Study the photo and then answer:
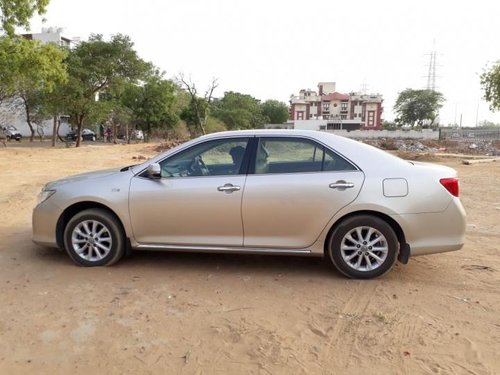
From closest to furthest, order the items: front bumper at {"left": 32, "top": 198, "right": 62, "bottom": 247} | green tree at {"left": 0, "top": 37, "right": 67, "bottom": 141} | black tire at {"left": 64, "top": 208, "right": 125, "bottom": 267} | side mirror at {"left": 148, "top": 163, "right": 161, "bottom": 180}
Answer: side mirror at {"left": 148, "top": 163, "right": 161, "bottom": 180}, black tire at {"left": 64, "top": 208, "right": 125, "bottom": 267}, front bumper at {"left": 32, "top": 198, "right": 62, "bottom": 247}, green tree at {"left": 0, "top": 37, "right": 67, "bottom": 141}

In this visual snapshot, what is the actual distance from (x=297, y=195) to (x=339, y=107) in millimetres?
104876

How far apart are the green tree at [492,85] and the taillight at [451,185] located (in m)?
36.1

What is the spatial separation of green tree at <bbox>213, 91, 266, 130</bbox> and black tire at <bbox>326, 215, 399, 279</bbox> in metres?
59.4

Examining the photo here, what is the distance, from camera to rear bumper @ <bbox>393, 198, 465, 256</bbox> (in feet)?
14.2

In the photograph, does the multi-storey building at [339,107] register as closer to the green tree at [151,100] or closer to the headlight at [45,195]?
the green tree at [151,100]

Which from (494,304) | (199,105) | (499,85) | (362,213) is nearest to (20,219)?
(362,213)

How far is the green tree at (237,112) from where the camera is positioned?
66.5m

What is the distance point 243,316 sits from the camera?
3.68 m

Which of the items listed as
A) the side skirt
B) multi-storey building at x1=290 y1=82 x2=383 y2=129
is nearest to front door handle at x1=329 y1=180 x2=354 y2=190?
the side skirt

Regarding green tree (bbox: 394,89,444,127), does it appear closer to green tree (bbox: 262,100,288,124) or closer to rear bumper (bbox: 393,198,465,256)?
green tree (bbox: 262,100,288,124)

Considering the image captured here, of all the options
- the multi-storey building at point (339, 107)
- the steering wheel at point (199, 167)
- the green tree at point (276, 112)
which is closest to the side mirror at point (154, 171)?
the steering wheel at point (199, 167)

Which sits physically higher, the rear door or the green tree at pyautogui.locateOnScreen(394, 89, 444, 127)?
the green tree at pyautogui.locateOnScreen(394, 89, 444, 127)

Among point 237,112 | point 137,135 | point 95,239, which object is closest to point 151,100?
point 137,135

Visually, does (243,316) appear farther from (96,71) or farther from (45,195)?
(96,71)
